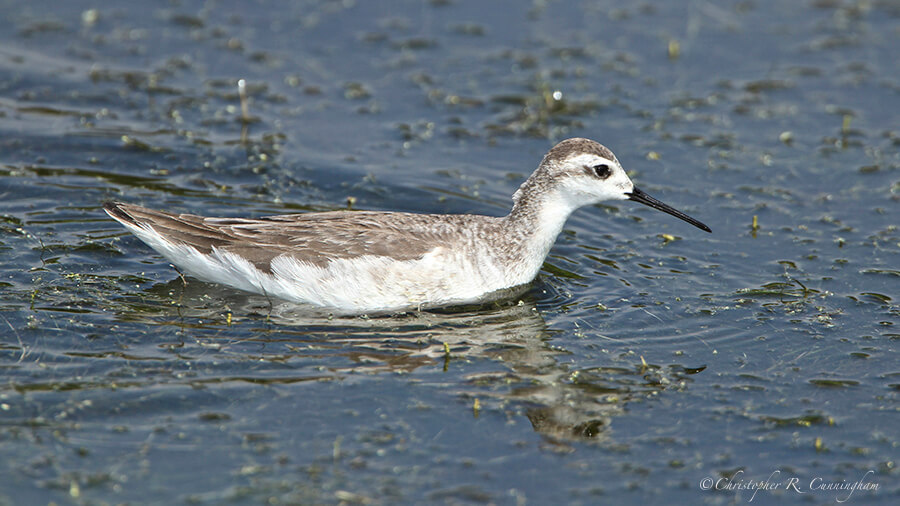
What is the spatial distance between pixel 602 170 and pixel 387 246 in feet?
6.90

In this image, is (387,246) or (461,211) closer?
(387,246)

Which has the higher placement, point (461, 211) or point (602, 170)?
point (602, 170)

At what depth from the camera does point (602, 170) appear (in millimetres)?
9930

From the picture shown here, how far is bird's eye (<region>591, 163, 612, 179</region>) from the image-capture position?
390 inches

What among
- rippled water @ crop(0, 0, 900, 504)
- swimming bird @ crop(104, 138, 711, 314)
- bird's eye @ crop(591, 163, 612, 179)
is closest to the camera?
rippled water @ crop(0, 0, 900, 504)

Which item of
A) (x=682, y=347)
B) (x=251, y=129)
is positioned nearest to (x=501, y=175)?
(x=251, y=129)

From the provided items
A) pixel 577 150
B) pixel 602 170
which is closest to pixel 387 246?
pixel 577 150

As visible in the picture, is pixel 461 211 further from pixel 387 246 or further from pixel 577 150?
pixel 387 246

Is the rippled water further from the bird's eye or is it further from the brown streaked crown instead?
the brown streaked crown

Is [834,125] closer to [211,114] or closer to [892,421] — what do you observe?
[892,421]

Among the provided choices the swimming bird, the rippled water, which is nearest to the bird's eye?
the swimming bird

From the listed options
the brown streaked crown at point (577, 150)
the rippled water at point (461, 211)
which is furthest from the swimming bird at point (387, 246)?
the rippled water at point (461, 211)

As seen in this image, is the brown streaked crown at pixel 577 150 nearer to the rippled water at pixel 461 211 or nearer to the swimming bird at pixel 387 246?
the swimming bird at pixel 387 246

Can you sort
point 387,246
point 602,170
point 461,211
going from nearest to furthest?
point 387,246
point 602,170
point 461,211
